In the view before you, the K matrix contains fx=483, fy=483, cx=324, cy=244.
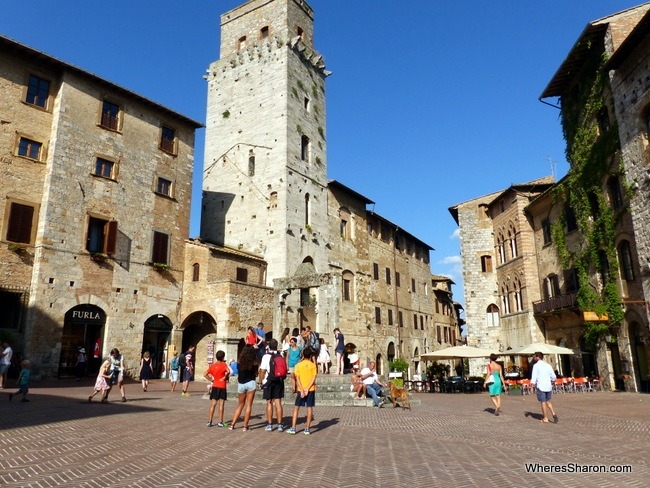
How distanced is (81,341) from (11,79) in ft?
38.8

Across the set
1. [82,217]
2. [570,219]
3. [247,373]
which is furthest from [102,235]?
[570,219]

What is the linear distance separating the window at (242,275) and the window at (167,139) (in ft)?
25.3

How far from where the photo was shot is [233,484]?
550cm

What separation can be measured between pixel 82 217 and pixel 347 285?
744 inches

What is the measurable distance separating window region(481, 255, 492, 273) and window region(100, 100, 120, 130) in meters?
26.3

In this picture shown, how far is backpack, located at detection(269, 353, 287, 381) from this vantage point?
9.20 meters

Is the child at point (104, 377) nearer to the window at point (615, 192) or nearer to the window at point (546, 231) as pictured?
the window at point (615, 192)

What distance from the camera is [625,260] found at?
21.1 m

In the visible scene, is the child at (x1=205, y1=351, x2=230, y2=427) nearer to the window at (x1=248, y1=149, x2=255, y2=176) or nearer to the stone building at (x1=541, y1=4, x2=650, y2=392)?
the stone building at (x1=541, y1=4, x2=650, y2=392)

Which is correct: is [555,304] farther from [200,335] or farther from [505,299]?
[200,335]

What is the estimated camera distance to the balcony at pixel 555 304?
2512 centimetres

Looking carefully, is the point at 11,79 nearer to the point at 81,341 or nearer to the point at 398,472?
the point at 81,341

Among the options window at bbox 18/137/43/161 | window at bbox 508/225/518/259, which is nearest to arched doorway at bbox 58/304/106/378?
window at bbox 18/137/43/161

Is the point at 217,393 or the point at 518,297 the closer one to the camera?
the point at 217,393
